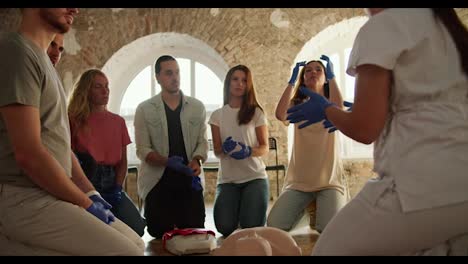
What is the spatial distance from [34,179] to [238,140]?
202 cm

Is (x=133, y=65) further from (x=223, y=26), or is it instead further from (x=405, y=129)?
(x=405, y=129)

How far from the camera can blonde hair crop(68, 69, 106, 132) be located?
9.00 ft

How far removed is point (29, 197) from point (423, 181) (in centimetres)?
108

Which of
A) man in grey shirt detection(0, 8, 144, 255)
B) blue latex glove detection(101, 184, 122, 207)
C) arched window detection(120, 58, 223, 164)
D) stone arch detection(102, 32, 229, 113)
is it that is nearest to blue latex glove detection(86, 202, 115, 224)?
man in grey shirt detection(0, 8, 144, 255)

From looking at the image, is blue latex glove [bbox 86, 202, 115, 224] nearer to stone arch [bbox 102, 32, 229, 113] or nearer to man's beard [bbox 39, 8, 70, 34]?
man's beard [bbox 39, 8, 70, 34]

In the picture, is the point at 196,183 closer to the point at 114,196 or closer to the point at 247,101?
the point at 114,196

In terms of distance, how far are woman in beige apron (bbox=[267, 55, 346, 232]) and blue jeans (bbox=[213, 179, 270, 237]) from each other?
0.17 m

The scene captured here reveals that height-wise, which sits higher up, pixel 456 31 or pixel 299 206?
pixel 456 31

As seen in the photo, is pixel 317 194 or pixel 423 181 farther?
pixel 317 194

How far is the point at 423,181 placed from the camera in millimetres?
943

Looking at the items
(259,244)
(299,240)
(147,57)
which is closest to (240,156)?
(299,240)

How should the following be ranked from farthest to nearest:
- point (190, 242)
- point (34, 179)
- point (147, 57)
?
point (147, 57)
point (190, 242)
point (34, 179)

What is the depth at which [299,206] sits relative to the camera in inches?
112

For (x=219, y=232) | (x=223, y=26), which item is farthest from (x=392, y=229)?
(x=223, y=26)
